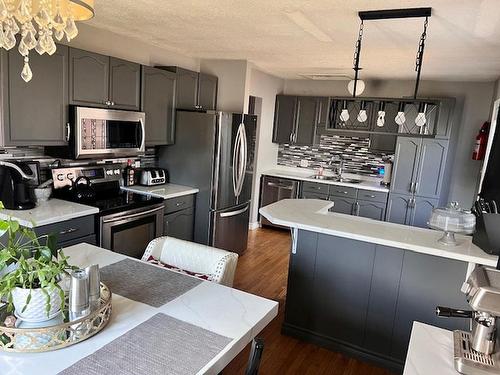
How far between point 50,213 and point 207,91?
2503 millimetres

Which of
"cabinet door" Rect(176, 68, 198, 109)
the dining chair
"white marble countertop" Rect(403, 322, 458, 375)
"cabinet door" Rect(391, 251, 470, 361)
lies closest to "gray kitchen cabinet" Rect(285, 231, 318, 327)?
"cabinet door" Rect(391, 251, 470, 361)

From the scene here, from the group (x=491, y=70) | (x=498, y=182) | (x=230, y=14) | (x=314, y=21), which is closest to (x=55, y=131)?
(x=230, y=14)

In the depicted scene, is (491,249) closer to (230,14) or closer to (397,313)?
(397,313)

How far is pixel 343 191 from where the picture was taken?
214 inches

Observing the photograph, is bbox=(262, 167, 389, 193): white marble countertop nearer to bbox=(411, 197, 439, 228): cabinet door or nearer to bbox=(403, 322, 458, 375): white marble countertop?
bbox=(411, 197, 439, 228): cabinet door

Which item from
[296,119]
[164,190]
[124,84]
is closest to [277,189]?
[296,119]

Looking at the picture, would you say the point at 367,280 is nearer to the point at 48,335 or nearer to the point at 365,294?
the point at 365,294

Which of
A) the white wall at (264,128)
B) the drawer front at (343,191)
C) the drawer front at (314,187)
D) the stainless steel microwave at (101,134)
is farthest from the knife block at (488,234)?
the white wall at (264,128)

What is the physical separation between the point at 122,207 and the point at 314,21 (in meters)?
2.15

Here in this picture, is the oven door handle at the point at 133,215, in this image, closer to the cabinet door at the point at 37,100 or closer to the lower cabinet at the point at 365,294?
the cabinet door at the point at 37,100

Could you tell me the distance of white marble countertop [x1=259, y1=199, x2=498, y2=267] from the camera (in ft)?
7.54

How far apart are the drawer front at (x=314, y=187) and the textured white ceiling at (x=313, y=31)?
1758mm

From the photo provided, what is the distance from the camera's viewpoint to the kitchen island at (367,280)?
2.44 meters

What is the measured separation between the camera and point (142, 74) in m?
3.68
